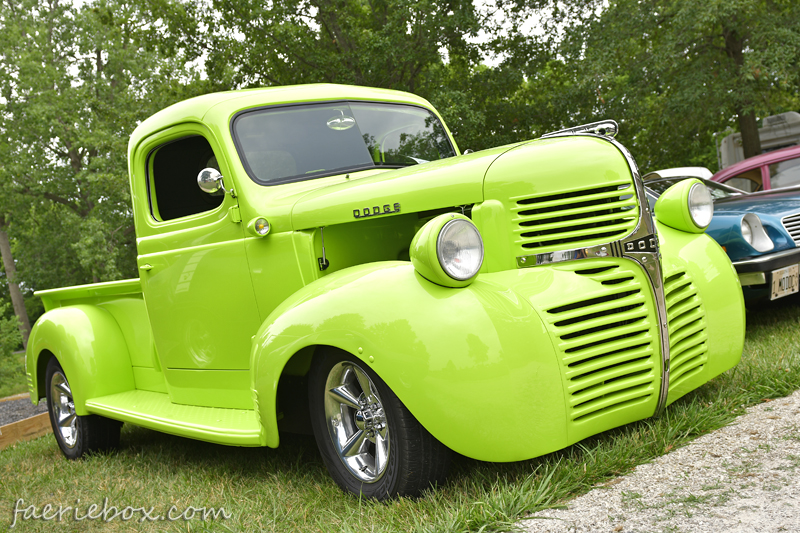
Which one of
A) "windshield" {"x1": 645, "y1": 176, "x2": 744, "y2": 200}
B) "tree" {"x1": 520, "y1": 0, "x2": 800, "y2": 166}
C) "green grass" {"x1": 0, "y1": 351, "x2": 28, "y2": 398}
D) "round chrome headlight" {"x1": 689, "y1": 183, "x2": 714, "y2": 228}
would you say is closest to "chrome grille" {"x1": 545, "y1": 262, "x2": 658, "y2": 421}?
"round chrome headlight" {"x1": 689, "y1": 183, "x2": 714, "y2": 228}

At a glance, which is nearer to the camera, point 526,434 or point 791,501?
point 791,501

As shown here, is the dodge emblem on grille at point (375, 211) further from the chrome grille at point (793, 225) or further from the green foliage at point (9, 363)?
the green foliage at point (9, 363)

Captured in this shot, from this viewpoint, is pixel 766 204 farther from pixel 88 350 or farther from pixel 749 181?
pixel 88 350

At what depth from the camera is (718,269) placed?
335cm

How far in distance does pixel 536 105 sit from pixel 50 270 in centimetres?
2105

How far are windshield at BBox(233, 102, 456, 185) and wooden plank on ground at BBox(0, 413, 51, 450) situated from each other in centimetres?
414

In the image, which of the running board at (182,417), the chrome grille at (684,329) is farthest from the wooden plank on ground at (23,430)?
the chrome grille at (684,329)

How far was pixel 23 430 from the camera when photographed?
6.32 meters

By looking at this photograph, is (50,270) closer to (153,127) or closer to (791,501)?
(153,127)

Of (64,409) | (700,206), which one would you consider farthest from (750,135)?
(64,409)

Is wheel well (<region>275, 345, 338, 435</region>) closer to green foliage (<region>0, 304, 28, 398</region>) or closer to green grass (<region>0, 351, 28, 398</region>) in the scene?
green grass (<region>0, 351, 28, 398</region>)

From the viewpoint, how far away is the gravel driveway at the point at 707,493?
7.13 ft

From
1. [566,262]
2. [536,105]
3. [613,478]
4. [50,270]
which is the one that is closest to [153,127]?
[566,262]

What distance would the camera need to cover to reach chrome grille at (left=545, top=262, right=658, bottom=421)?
8.38ft
